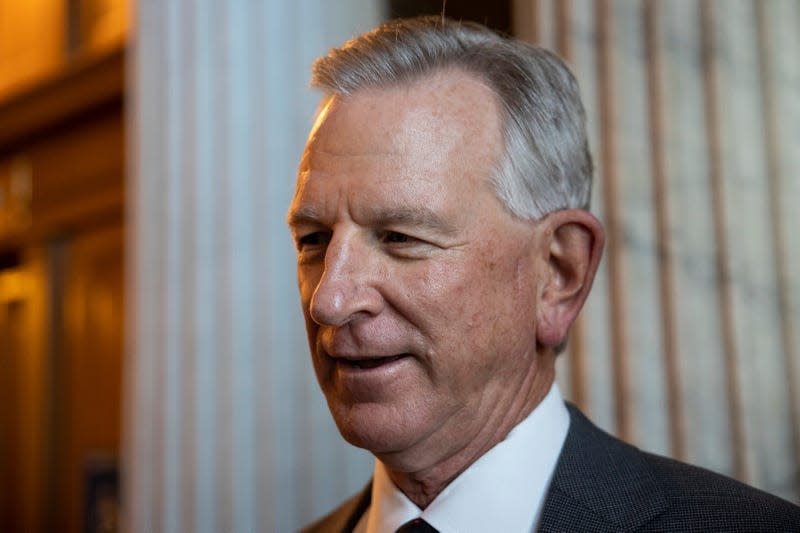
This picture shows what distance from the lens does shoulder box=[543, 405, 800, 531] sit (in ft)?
4.41

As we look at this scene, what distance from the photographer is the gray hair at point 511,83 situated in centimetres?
147

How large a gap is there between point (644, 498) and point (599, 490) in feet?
0.22

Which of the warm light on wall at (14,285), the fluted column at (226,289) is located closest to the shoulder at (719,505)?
the fluted column at (226,289)

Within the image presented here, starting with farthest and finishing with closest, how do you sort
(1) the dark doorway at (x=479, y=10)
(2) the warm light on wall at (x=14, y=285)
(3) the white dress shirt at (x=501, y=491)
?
1. (2) the warm light on wall at (x=14, y=285)
2. (1) the dark doorway at (x=479, y=10)
3. (3) the white dress shirt at (x=501, y=491)

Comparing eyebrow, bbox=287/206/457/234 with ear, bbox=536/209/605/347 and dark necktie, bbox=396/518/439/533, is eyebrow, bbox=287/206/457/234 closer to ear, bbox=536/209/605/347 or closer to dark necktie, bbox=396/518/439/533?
ear, bbox=536/209/605/347

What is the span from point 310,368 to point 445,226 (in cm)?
183

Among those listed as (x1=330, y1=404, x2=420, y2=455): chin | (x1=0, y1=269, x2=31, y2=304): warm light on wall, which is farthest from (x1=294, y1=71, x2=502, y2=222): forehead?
(x1=0, y1=269, x2=31, y2=304): warm light on wall

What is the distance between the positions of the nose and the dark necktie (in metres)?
0.35

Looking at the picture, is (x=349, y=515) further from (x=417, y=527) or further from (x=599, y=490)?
(x=599, y=490)

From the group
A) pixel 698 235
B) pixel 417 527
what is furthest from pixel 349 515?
pixel 698 235

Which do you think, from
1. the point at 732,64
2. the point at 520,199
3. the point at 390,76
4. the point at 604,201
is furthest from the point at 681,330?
the point at 390,76

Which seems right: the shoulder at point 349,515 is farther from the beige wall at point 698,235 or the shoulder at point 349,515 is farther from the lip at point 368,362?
the beige wall at point 698,235

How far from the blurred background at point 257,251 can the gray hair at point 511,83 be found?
1.95 ft

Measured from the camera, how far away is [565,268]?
4.96ft
